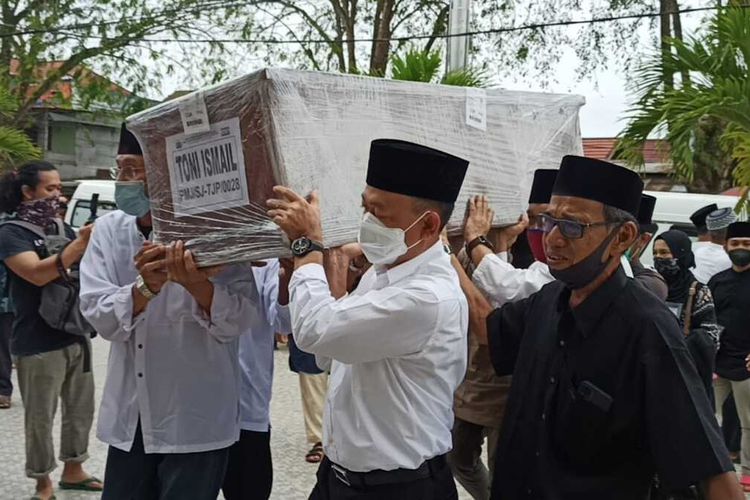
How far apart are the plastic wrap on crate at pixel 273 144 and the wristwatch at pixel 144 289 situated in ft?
0.50

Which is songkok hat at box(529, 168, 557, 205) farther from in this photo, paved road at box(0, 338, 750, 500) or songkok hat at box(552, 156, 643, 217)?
paved road at box(0, 338, 750, 500)

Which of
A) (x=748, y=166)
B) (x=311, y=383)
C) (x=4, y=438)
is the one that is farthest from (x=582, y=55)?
(x=4, y=438)

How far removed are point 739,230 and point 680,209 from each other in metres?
3.89

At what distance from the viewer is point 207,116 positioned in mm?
2418

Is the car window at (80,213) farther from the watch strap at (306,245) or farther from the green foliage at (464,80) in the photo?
the watch strap at (306,245)

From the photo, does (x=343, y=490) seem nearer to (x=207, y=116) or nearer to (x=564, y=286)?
(x=564, y=286)

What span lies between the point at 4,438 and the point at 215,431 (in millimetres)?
3769

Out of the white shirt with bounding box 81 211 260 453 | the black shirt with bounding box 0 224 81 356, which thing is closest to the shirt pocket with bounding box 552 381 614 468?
the white shirt with bounding box 81 211 260 453

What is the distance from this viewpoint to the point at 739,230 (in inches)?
222

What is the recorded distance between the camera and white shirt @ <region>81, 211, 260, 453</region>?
8.95 feet

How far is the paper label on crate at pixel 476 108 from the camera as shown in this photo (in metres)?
2.88

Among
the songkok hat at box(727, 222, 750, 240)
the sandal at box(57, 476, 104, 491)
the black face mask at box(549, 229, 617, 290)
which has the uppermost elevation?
the black face mask at box(549, 229, 617, 290)

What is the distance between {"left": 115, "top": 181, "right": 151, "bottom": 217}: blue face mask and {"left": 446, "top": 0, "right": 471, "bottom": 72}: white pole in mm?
6513

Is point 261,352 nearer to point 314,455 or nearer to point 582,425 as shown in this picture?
point 582,425
